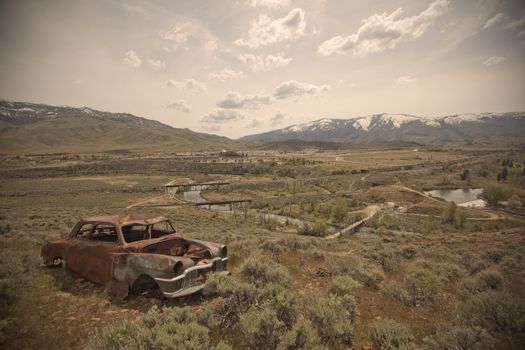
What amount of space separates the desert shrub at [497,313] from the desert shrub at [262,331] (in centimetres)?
418

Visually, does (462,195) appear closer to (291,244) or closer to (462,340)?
(291,244)

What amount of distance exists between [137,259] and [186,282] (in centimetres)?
132

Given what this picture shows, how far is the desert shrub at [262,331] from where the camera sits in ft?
15.7

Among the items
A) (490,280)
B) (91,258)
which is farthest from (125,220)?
(490,280)

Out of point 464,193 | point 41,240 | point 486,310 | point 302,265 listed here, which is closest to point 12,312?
point 41,240

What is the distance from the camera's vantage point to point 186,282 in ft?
21.7

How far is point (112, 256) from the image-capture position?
22.8 ft

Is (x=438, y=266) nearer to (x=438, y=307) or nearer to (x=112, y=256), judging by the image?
(x=438, y=307)

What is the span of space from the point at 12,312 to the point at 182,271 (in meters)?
3.48

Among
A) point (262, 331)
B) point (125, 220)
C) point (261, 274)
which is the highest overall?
point (125, 220)

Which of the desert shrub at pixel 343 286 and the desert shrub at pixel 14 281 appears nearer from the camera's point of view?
the desert shrub at pixel 14 281

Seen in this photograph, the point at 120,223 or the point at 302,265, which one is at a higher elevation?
the point at 120,223

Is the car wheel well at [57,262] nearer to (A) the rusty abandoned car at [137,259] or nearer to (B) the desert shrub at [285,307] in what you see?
(A) the rusty abandoned car at [137,259]

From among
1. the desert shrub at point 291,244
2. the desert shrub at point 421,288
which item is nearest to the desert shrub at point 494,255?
the desert shrub at point 421,288
